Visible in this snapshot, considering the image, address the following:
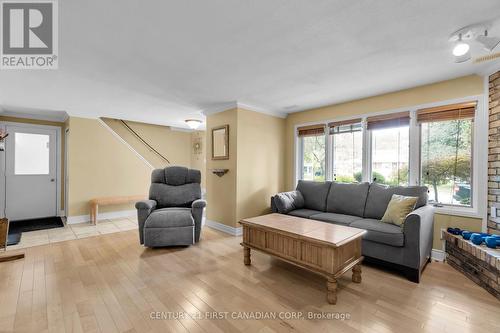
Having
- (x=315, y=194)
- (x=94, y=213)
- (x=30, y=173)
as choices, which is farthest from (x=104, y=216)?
(x=315, y=194)

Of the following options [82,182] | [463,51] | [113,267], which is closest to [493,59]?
[463,51]

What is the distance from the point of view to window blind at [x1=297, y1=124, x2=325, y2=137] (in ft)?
14.0

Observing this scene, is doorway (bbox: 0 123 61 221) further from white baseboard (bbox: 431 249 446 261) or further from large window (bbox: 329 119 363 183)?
white baseboard (bbox: 431 249 446 261)

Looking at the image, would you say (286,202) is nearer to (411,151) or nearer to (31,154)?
(411,151)

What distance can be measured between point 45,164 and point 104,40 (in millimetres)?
4467

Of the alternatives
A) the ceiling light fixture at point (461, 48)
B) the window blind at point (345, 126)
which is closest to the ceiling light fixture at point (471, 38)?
the ceiling light fixture at point (461, 48)

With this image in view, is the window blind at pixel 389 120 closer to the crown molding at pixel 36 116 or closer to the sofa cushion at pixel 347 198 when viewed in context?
the sofa cushion at pixel 347 198

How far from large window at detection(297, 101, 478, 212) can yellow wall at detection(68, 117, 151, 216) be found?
14.1 ft

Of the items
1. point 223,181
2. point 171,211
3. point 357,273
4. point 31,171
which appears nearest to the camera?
point 357,273

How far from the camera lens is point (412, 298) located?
80.5 inches

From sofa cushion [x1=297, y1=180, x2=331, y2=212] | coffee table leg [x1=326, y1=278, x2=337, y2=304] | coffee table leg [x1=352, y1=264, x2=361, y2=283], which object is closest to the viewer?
coffee table leg [x1=326, y1=278, x2=337, y2=304]

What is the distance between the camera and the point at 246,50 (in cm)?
220

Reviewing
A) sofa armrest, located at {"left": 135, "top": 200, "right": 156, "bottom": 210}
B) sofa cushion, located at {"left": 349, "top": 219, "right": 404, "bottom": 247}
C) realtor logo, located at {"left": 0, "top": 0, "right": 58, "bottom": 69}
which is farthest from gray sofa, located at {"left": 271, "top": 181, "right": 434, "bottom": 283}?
realtor logo, located at {"left": 0, "top": 0, "right": 58, "bottom": 69}

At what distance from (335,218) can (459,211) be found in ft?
4.90
